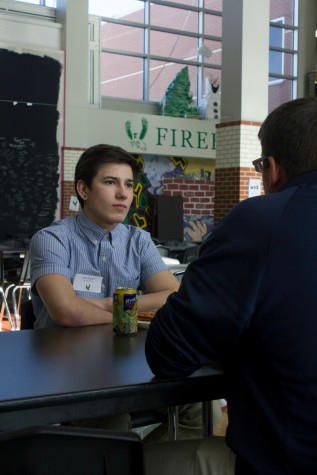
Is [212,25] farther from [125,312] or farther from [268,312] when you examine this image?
[268,312]

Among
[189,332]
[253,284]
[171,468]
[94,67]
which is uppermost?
[94,67]

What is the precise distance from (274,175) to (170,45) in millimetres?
13561

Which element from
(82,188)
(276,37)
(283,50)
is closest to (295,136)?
(82,188)

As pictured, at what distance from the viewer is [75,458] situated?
934 mm

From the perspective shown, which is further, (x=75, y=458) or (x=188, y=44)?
(x=188, y=44)

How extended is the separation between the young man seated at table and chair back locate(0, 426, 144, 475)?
1323mm

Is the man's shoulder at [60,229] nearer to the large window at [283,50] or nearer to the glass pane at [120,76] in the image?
the glass pane at [120,76]

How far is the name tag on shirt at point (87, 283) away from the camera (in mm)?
2430

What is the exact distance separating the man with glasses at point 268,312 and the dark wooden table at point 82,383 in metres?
0.18

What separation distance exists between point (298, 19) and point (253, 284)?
15.5m

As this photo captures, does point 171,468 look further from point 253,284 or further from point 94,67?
point 94,67

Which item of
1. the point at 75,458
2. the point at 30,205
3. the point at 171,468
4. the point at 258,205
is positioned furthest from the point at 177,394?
the point at 30,205

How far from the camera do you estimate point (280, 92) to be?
51.8ft

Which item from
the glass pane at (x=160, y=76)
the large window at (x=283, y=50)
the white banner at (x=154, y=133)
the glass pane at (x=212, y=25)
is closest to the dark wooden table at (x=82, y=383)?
the white banner at (x=154, y=133)
